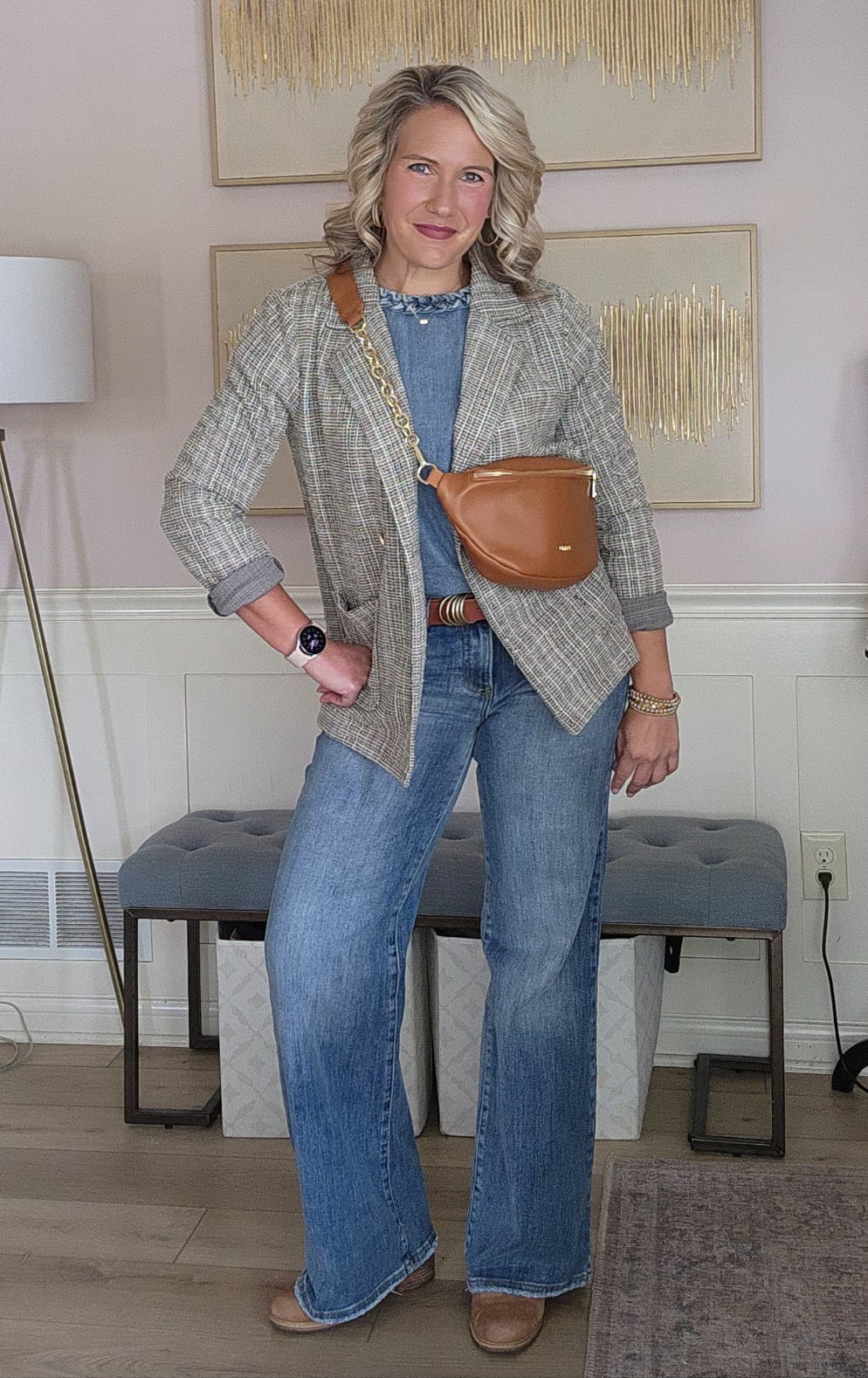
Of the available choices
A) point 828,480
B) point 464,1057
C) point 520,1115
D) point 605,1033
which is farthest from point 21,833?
point 828,480

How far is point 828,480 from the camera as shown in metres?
2.78

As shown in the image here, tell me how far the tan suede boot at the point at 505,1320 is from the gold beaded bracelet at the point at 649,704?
0.81m

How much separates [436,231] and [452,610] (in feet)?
1.48

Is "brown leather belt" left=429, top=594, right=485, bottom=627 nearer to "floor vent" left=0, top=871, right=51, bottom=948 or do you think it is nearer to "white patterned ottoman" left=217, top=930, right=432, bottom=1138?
"white patterned ottoman" left=217, top=930, right=432, bottom=1138

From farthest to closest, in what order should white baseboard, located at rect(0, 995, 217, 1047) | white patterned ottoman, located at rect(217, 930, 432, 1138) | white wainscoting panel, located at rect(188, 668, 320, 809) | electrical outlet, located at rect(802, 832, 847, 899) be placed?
1. white baseboard, located at rect(0, 995, 217, 1047)
2. white wainscoting panel, located at rect(188, 668, 320, 809)
3. electrical outlet, located at rect(802, 832, 847, 899)
4. white patterned ottoman, located at rect(217, 930, 432, 1138)

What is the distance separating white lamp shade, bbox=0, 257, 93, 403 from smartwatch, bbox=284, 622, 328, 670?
1017 mm

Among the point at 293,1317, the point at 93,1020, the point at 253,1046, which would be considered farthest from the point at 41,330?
the point at 293,1317

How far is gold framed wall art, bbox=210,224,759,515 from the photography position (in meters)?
→ 2.75

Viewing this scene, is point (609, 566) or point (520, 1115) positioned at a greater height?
point (609, 566)

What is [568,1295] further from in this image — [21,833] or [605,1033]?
[21,833]

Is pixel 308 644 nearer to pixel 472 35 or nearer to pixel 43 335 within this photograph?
pixel 43 335

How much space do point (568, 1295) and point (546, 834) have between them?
709 mm

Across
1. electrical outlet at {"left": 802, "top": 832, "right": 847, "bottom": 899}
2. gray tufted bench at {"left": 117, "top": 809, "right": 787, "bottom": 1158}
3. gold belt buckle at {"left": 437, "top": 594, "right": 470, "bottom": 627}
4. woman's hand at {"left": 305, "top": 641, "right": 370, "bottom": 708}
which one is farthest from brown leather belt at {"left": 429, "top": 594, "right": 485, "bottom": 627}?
electrical outlet at {"left": 802, "top": 832, "right": 847, "bottom": 899}

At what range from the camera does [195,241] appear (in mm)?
2914
